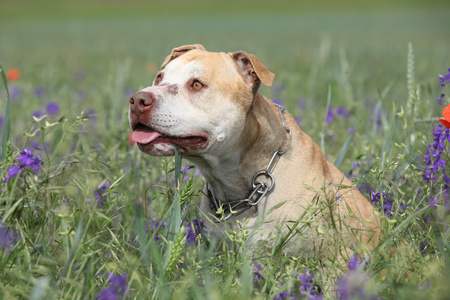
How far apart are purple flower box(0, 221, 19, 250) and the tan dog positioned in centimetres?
82

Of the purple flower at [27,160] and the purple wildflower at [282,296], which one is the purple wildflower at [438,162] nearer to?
the purple wildflower at [282,296]

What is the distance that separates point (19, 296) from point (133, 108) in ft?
3.68

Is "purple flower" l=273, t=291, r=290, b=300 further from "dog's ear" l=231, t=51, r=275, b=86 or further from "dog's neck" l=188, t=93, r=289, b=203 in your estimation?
"dog's ear" l=231, t=51, r=275, b=86

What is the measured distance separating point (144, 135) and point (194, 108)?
318mm

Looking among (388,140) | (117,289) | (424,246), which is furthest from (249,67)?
(117,289)

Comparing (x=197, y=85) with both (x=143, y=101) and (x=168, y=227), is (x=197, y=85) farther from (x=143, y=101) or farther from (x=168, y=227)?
(x=168, y=227)

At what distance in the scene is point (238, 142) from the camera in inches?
→ 120

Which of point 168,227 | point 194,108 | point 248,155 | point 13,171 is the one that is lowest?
point 168,227

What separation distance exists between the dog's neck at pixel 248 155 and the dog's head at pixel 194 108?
8cm

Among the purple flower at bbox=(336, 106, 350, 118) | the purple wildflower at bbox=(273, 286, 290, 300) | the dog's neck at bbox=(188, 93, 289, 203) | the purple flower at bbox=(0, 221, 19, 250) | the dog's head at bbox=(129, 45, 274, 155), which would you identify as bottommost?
the purple flower at bbox=(336, 106, 350, 118)

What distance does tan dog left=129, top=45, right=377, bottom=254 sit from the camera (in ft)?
9.53

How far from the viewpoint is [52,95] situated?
676 cm

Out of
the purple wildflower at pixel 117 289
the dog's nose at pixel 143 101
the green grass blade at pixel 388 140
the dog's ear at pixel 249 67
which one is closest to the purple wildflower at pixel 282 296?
the purple wildflower at pixel 117 289

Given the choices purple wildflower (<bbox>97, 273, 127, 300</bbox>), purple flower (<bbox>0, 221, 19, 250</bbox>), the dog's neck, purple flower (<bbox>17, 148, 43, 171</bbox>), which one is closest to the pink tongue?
the dog's neck
